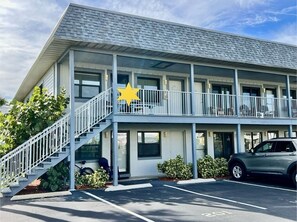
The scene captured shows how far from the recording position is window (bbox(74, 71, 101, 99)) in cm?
1320

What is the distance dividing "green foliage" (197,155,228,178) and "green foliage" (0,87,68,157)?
22.1ft

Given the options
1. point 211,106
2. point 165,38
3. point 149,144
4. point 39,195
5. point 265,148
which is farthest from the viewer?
point 211,106

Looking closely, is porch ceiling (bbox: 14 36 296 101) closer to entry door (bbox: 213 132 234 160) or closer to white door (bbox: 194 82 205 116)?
white door (bbox: 194 82 205 116)

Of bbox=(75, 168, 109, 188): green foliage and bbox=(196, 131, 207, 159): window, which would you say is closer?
bbox=(75, 168, 109, 188): green foliage

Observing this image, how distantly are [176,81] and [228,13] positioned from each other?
172 inches

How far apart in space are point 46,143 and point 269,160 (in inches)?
337

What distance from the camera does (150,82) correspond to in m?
15.1

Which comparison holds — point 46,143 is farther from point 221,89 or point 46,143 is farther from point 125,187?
point 221,89

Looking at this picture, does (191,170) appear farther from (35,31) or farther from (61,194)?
(35,31)

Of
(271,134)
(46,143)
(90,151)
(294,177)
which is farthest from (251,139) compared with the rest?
(46,143)

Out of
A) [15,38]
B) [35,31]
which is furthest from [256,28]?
[15,38]

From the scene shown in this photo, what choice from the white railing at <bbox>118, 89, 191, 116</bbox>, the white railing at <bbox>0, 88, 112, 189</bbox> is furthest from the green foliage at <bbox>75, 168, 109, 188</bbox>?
the white railing at <bbox>118, 89, 191, 116</bbox>

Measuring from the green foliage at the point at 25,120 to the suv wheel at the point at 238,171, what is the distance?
7979 millimetres

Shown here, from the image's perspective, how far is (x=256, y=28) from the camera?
16.1 meters
